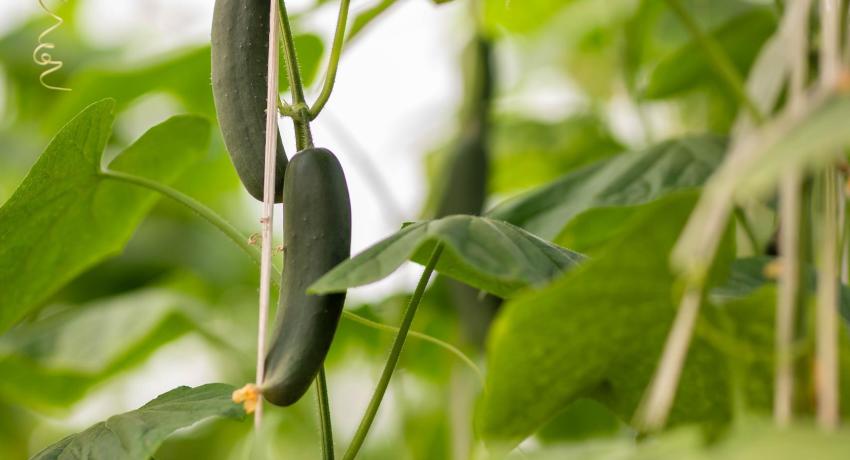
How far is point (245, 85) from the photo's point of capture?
0.57 m

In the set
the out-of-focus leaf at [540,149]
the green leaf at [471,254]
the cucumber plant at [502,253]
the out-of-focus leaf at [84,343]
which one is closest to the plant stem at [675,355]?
the cucumber plant at [502,253]

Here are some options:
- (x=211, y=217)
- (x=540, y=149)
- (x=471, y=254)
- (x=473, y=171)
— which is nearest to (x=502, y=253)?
(x=471, y=254)

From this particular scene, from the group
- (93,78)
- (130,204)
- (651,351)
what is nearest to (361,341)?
(93,78)

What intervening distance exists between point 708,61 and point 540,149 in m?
0.37

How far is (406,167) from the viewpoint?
1615mm

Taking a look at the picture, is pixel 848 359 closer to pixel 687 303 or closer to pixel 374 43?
pixel 687 303

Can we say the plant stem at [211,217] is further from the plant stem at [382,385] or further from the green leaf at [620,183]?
the green leaf at [620,183]

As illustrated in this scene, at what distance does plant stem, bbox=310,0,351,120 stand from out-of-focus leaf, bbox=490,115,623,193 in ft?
2.57

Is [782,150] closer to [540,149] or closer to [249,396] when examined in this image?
[249,396]

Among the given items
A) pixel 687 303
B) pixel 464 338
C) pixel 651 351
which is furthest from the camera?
pixel 464 338

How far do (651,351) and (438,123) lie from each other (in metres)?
1.15

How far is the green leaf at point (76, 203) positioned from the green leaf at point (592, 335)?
0.36 m

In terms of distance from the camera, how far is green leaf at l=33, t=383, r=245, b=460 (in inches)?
21.8

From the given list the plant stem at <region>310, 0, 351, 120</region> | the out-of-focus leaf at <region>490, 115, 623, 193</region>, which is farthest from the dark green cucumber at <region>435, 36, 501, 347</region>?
the plant stem at <region>310, 0, 351, 120</region>
